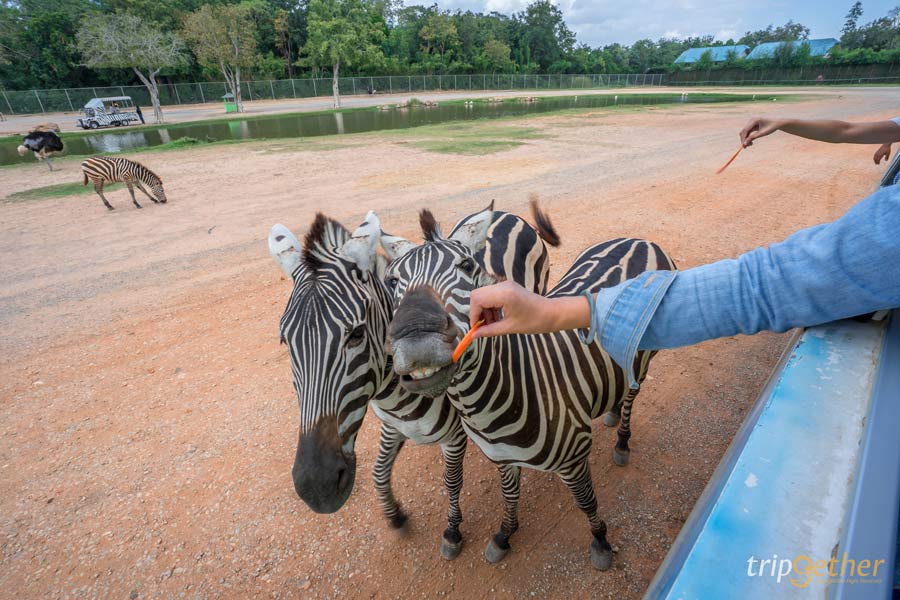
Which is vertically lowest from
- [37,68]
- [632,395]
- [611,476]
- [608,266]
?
[611,476]

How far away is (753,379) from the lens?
15.3 ft

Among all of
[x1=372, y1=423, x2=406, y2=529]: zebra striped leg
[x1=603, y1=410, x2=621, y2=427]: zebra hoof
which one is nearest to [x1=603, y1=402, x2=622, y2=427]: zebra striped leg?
[x1=603, y1=410, x2=621, y2=427]: zebra hoof

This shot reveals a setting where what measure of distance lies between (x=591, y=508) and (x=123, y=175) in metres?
13.4

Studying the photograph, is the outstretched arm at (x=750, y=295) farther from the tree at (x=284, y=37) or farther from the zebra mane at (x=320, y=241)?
the tree at (x=284, y=37)

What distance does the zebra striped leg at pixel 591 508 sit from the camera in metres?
2.82

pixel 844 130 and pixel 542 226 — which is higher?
pixel 844 130

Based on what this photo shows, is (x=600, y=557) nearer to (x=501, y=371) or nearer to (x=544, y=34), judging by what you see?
(x=501, y=371)

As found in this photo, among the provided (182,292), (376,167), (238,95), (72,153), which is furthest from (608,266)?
(238,95)

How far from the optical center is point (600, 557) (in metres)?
2.95

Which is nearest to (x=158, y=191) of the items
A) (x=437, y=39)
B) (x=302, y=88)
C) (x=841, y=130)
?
(x=841, y=130)

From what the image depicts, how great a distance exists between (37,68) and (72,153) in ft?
132

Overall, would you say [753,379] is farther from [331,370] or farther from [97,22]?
[97,22]

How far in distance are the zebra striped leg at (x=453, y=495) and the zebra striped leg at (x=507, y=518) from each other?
243 mm

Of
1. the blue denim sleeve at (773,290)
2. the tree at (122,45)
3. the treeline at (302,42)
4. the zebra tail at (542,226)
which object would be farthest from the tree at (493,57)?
the blue denim sleeve at (773,290)
